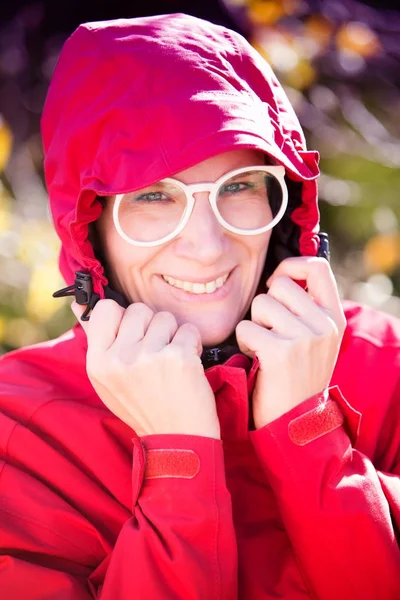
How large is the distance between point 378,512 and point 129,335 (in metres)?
0.72

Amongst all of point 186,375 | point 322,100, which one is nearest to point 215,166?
point 186,375

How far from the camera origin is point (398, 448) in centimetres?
208

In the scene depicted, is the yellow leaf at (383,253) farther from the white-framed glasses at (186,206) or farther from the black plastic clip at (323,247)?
the white-framed glasses at (186,206)

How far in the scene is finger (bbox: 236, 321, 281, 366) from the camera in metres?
1.82

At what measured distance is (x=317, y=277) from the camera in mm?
1988

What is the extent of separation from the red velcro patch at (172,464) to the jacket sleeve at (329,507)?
189 millimetres

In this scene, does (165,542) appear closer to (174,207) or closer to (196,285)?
(196,285)

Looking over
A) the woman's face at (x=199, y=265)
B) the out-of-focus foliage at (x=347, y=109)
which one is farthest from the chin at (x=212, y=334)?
the out-of-focus foliage at (x=347, y=109)

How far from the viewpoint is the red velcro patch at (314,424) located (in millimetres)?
1750

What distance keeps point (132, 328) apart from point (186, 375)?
18cm

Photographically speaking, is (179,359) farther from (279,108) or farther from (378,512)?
(279,108)

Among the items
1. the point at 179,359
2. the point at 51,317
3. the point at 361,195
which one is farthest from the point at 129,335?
the point at 361,195

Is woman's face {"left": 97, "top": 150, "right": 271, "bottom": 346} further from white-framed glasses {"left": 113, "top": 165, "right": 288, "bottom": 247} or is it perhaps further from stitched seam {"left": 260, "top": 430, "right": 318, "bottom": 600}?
stitched seam {"left": 260, "top": 430, "right": 318, "bottom": 600}

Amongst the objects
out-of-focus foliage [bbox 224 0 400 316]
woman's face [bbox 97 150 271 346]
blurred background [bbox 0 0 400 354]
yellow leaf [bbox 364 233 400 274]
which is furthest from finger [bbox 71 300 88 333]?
yellow leaf [bbox 364 233 400 274]
